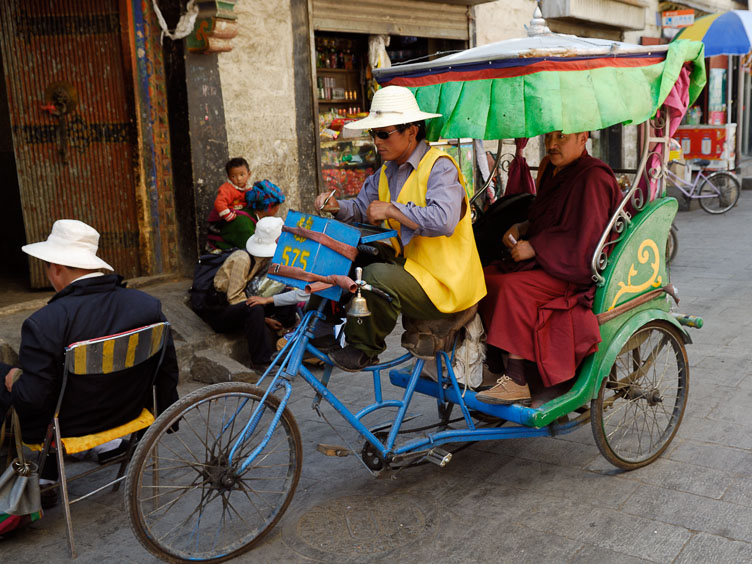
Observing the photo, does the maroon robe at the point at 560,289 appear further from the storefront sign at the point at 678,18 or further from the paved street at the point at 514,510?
the storefront sign at the point at 678,18

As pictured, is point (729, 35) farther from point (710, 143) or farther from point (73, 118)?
point (73, 118)

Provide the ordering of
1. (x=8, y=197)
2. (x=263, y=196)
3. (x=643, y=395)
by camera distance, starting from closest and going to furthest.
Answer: (x=643, y=395) → (x=263, y=196) → (x=8, y=197)

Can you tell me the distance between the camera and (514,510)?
342 centimetres

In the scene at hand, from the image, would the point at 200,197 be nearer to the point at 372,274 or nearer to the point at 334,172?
the point at 334,172

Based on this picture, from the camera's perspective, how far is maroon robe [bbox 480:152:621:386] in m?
3.47

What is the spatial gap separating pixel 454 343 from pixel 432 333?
0.17 metres

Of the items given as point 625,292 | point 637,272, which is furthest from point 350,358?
point 637,272

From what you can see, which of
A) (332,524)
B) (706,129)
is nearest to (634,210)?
(332,524)

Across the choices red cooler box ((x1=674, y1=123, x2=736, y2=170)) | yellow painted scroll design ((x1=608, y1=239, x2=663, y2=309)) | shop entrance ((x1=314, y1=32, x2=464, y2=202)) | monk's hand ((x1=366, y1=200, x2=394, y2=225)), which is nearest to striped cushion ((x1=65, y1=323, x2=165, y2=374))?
monk's hand ((x1=366, y1=200, x2=394, y2=225))

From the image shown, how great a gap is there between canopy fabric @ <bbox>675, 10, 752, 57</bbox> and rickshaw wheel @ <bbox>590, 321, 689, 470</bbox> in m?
8.39

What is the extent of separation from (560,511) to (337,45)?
6996 millimetres

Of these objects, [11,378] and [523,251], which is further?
[523,251]

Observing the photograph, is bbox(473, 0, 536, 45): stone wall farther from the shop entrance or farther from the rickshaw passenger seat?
the rickshaw passenger seat

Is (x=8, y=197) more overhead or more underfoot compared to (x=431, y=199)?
more underfoot
